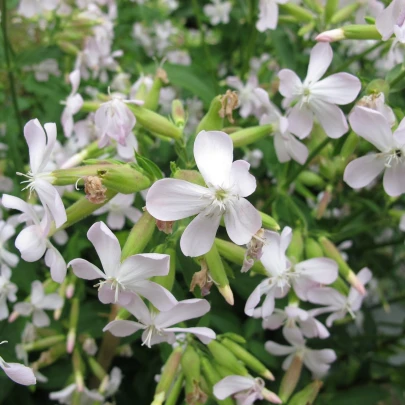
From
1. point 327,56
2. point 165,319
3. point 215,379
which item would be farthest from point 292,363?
point 327,56

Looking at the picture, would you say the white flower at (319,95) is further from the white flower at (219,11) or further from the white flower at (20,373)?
the white flower at (219,11)

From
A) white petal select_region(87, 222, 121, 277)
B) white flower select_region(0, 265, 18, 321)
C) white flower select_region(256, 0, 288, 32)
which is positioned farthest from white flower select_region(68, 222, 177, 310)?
white flower select_region(256, 0, 288, 32)

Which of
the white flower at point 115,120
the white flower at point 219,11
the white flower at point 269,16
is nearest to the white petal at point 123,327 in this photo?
the white flower at point 115,120

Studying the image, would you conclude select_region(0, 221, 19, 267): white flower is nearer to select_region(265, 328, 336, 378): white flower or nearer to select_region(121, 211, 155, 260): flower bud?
select_region(121, 211, 155, 260): flower bud

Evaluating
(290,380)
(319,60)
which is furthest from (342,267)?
(319,60)

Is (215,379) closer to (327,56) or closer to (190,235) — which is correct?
(190,235)

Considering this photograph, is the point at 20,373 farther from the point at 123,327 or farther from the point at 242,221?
the point at 242,221
